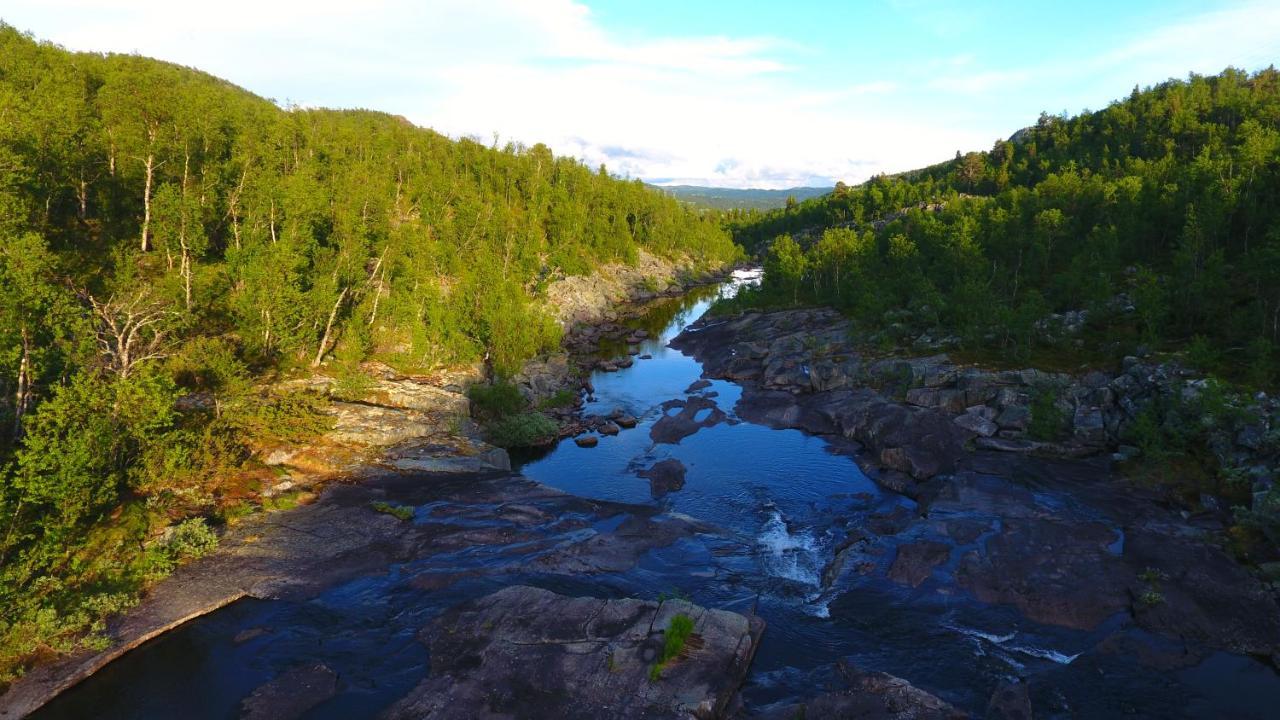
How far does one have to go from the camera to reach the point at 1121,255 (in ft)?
258

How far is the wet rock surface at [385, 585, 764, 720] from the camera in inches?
885

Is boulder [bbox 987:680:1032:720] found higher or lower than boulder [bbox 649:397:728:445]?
lower

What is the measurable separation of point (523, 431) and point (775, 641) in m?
33.5

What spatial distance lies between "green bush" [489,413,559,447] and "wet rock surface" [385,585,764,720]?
87.9 ft

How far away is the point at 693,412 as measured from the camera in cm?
→ 6512

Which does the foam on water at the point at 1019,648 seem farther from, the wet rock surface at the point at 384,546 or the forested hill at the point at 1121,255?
the forested hill at the point at 1121,255

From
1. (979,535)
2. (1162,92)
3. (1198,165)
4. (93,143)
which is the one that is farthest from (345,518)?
(1162,92)

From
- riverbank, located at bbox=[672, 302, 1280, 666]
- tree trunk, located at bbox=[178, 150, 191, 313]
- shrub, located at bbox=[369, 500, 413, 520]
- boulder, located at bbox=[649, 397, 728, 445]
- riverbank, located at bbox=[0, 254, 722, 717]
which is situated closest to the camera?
riverbank, located at bbox=[0, 254, 722, 717]

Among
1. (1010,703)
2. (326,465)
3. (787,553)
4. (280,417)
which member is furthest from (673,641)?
(280,417)

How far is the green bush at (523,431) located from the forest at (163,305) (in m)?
11.6

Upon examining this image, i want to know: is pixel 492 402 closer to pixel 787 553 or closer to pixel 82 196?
pixel 787 553

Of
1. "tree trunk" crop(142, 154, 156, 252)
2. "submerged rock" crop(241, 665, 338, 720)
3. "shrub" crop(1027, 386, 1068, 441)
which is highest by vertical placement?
"tree trunk" crop(142, 154, 156, 252)

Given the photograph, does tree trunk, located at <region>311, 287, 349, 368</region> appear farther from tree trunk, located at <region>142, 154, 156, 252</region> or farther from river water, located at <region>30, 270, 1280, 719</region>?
river water, located at <region>30, 270, 1280, 719</region>

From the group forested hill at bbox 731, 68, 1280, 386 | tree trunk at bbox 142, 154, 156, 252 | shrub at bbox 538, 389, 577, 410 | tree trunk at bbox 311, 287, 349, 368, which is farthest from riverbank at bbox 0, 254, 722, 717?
forested hill at bbox 731, 68, 1280, 386
